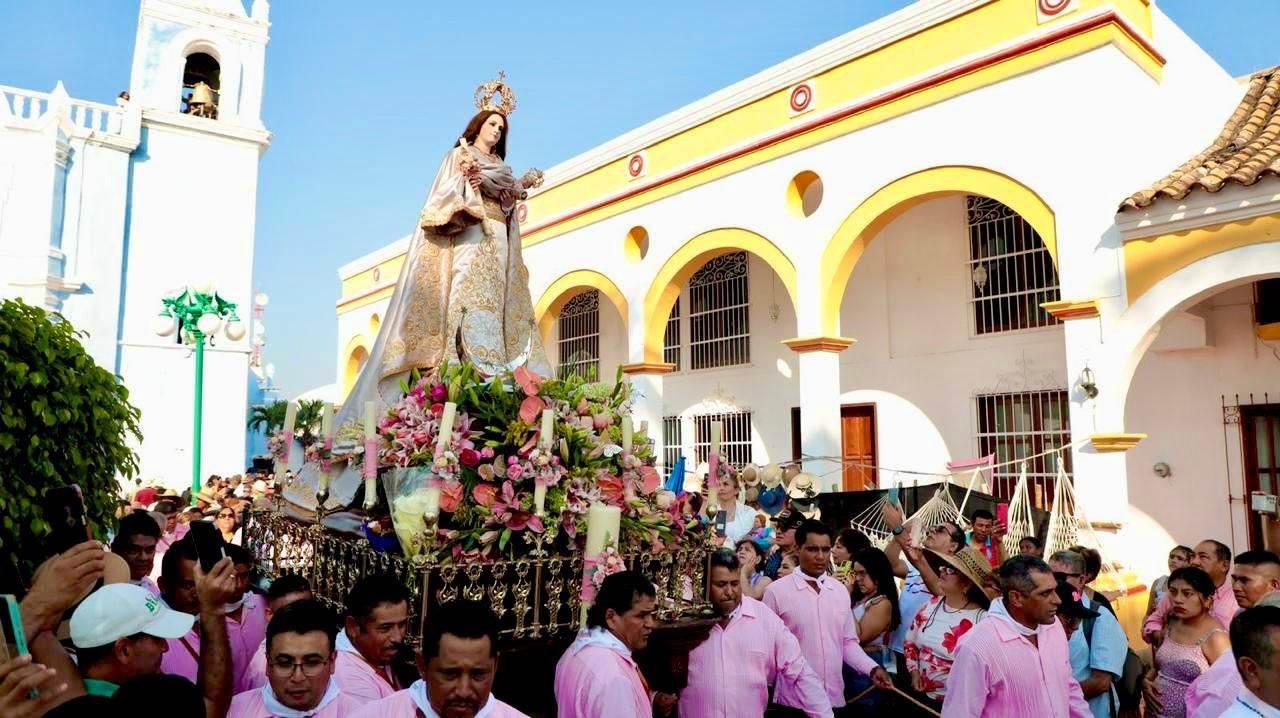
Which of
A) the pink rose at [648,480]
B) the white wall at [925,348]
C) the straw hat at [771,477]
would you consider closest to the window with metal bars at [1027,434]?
the white wall at [925,348]

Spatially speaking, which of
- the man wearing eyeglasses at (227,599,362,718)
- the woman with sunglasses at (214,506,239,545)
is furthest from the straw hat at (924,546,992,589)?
the woman with sunglasses at (214,506,239,545)

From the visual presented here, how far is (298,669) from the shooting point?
2.44 metres

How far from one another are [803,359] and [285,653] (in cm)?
920

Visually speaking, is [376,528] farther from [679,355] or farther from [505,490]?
[679,355]

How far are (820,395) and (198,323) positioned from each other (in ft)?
29.2

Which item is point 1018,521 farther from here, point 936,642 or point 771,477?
point 936,642

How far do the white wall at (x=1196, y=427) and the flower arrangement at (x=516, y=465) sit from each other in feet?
25.9

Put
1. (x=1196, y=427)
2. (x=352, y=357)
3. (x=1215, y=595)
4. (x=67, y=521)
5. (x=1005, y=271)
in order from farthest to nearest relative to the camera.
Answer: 1. (x=352, y=357)
2. (x=1005, y=271)
3. (x=1196, y=427)
4. (x=1215, y=595)
5. (x=67, y=521)

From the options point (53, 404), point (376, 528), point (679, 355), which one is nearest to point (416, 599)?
point (376, 528)

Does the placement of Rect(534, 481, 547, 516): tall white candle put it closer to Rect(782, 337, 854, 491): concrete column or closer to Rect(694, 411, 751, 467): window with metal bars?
Rect(782, 337, 854, 491): concrete column

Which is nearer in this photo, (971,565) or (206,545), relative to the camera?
(206,545)

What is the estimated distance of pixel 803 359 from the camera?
11.1 meters

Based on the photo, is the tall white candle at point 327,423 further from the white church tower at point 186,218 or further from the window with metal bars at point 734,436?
the white church tower at point 186,218

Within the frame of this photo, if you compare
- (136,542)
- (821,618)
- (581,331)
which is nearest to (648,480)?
(821,618)
